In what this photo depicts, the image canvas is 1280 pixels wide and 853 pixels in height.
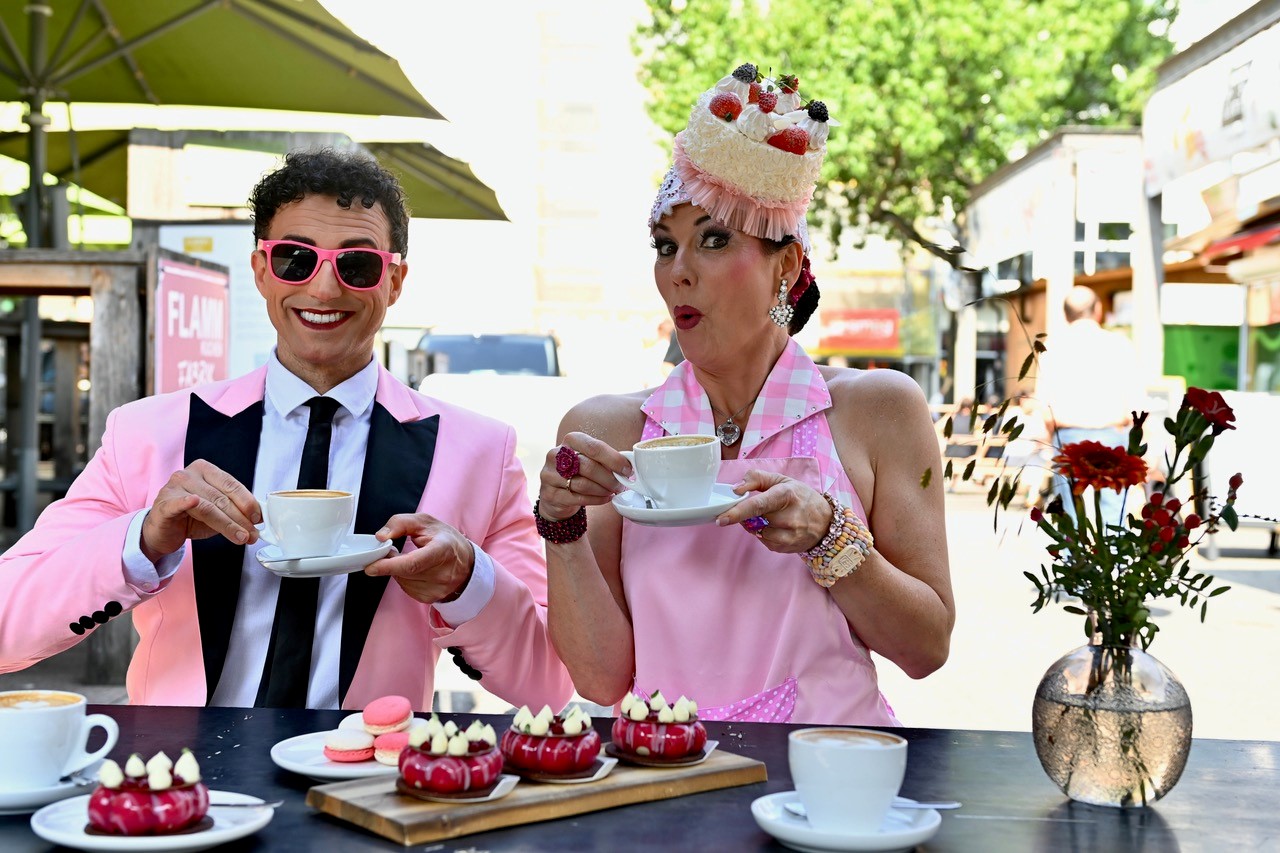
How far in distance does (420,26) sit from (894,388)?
1825 inches

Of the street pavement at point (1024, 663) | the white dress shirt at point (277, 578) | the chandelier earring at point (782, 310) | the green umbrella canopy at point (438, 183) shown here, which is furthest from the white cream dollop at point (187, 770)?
the green umbrella canopy at point (438, 183)

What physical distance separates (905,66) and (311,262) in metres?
21.8

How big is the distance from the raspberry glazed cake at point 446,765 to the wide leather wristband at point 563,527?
2.56ft

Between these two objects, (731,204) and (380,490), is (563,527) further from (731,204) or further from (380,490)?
(731,204)

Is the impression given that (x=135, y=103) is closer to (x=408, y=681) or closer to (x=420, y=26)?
(x=408, y=681)

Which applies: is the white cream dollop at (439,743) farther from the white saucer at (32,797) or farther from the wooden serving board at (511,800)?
the white saucer at (32,797)

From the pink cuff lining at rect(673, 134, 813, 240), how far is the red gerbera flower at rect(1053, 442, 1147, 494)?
3.26 ft

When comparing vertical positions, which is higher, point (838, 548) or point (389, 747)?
point (838, 548)

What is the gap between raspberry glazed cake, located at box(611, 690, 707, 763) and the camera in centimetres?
182

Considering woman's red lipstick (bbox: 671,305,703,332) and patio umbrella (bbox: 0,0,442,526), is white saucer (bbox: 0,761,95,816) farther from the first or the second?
patio umbrella (bbox: 0,0,442,526)

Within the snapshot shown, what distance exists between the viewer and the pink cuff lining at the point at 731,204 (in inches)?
104

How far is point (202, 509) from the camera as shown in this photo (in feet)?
7.48

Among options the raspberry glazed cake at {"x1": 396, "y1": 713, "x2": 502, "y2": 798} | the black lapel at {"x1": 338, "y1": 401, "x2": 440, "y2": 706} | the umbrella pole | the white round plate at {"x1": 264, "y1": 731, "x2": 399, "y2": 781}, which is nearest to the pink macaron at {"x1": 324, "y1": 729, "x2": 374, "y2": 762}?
the white round plate at {"x1": 264, "y1": 731, "x2": 399, "y2": 781}

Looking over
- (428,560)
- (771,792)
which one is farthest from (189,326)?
(771,792)
